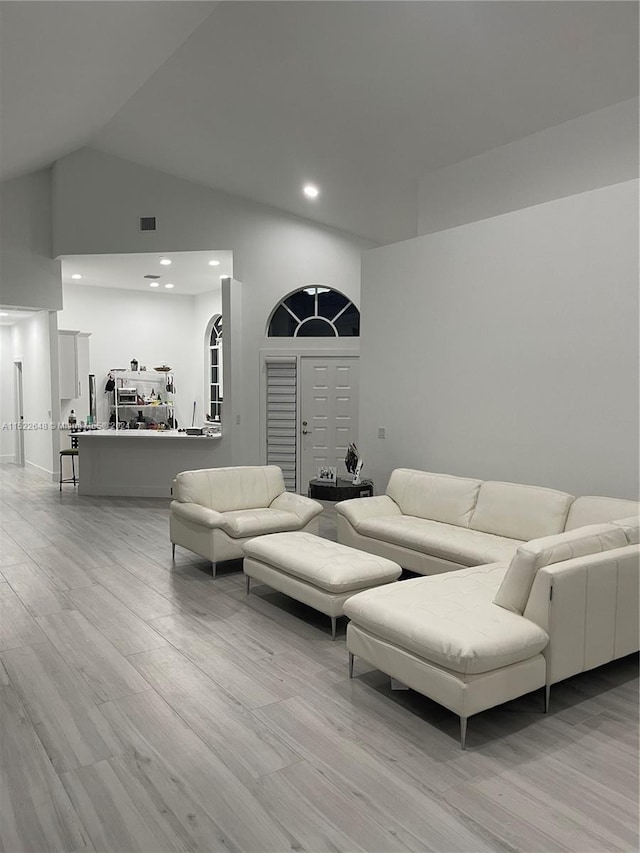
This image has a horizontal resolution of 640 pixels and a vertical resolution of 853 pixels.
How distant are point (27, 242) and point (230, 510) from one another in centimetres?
565

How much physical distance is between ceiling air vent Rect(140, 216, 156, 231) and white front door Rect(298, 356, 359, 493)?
8.91 ft

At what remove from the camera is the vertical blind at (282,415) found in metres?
8.92

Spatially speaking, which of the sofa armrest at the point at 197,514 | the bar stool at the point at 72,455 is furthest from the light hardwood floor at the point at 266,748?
the bar stool at the point at 72,455

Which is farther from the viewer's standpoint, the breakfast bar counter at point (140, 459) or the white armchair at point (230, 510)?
the breakfast bar counter at point (140, 459)

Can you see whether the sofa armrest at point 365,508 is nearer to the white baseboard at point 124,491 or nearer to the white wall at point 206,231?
the white wall at point 206,231

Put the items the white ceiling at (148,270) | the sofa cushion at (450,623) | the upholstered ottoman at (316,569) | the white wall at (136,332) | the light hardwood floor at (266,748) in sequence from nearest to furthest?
1. the light hardwood floor at (266,748)
2. the sofa cushion at (450,623)
3. the upholstered ottoman at (316,569)
4. the white ceiling at (148,270)
5. the white wall at (136,332)

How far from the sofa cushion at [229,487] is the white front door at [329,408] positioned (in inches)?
115

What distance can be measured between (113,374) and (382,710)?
31.5ft

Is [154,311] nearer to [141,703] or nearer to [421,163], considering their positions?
[421,163]

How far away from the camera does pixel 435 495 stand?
531 centimetres

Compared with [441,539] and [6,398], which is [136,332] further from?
[441,539]

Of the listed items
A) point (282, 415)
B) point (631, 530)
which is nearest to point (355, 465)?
point (282, 415)

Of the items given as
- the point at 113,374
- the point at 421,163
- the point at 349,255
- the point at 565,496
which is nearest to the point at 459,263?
the point at 421,163

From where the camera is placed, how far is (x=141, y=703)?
311 cm
